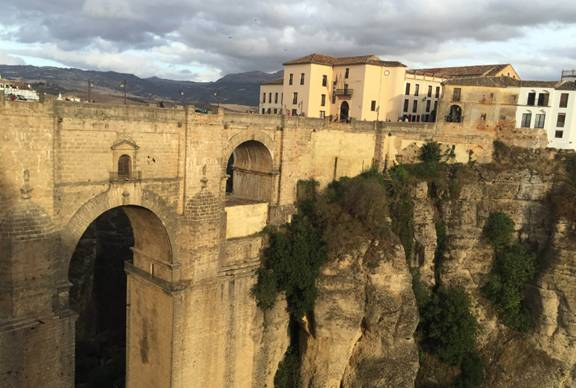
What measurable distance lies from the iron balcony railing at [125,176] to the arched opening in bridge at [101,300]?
457 inches

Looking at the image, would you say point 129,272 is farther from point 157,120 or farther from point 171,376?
point 157,120

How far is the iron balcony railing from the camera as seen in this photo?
15961 millimetres

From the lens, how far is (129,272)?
20.1m

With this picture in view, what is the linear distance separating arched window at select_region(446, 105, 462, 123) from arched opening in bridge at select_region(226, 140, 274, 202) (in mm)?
15295

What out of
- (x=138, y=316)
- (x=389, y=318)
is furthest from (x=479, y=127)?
(x=138, y=316)

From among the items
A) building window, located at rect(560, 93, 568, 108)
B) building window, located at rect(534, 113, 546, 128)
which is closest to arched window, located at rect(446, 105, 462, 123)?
building window, located at rect(534, 113, 546, 128)

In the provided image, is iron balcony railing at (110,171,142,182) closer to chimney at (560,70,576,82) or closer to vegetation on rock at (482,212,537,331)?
vegetation on rock at (482,212,537,331)

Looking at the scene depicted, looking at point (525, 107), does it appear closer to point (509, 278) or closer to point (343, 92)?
point (509, 278)

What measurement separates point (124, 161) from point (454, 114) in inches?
899

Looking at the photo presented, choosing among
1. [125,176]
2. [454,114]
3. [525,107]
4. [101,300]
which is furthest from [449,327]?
[101,300]

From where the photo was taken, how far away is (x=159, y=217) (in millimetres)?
17562

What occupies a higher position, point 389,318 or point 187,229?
point 187,229

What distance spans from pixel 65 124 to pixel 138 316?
28.7 feet

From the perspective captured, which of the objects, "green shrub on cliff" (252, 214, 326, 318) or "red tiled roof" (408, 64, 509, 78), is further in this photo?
"red tiled roof" (408, 64, 509, 78)
